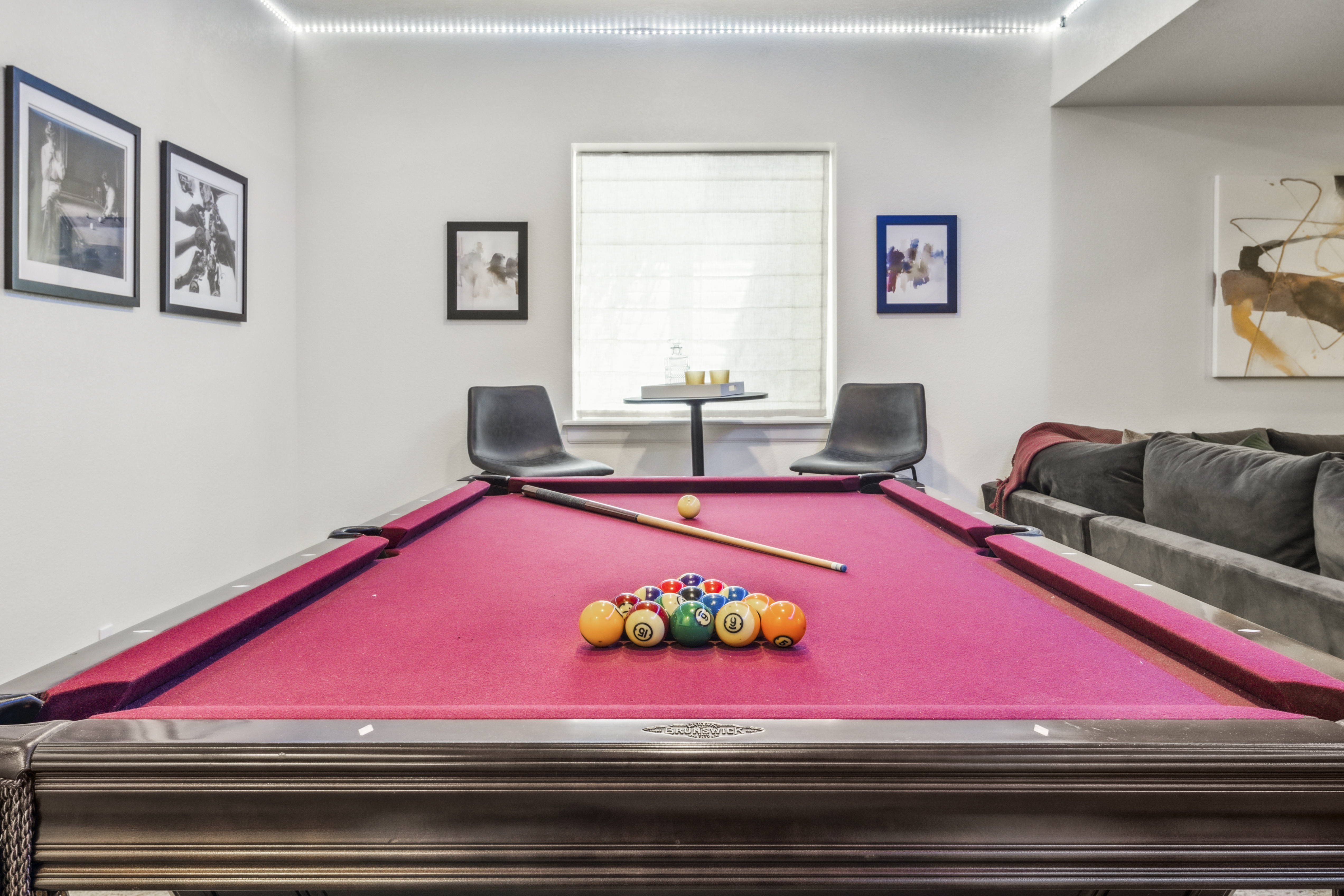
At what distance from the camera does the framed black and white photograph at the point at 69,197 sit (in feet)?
8.30

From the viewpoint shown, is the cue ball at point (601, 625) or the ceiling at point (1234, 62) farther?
the ceiling at point (1234, 62)

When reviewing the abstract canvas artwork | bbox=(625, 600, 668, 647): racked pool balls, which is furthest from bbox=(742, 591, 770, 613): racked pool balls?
the abstract canvas artwork

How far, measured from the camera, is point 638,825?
0.69 m

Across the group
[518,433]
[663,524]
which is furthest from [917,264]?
[663,524]

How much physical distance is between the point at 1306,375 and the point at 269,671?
5338 millimetres

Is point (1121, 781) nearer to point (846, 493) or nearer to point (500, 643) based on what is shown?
point (500, 643)

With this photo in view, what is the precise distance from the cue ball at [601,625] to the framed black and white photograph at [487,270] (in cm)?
362

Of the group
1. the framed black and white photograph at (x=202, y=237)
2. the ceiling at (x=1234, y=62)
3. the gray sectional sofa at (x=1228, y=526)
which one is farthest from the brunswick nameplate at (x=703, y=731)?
the ceiling at (x=1234, y=62)

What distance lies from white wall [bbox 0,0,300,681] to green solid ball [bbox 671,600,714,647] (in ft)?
8.59

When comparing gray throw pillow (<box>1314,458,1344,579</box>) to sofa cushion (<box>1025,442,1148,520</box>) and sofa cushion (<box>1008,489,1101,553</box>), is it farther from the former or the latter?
sofa cushion (<box>1025,442,1148,520</box>)

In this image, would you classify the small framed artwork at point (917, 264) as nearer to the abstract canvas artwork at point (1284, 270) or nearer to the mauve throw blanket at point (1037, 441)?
the mauve throw blanket at point (1037, 441)

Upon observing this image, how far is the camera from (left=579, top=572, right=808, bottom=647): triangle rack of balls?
1.00 m

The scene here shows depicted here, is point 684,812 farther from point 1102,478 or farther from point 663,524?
point 1102,478

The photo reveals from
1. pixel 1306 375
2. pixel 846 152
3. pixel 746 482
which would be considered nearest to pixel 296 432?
pixel 746 482
